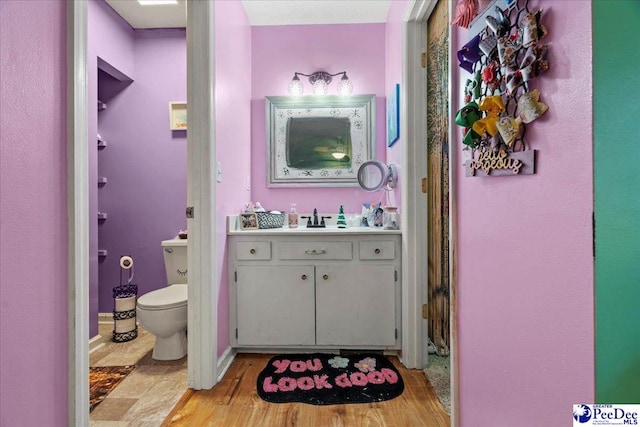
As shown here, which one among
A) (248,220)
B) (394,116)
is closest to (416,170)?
(394,116)

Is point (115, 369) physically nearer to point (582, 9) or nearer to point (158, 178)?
point (158, 178)

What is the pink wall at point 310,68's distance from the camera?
296 cm

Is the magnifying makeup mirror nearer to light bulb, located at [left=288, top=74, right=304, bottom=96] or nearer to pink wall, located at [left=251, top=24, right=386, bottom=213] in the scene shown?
pink wall, located at [left=251, top=24, right=386, bottom=213]

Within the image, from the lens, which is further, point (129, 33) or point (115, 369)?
point (129, 33)

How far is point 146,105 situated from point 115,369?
7.06 ft

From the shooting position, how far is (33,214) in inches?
38.3

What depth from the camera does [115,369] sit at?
2.16 m

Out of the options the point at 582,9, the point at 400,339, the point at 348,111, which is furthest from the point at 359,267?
the point at 582,9

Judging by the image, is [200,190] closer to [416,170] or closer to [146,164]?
[416,170]

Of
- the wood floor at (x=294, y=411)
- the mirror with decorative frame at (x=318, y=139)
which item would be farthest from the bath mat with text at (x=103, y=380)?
the mirror with decorative frame at (x=318, y=139)

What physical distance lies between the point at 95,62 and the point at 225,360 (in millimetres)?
2338

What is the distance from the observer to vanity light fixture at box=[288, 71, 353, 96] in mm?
2906

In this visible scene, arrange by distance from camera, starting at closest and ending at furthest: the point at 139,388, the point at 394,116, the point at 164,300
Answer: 1. the point at 139,388
2. the point at 164,300
3. the point at 394,116

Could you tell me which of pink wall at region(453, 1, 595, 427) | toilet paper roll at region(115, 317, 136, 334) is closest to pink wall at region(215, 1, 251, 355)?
toilet paper roll at region(115, 317, 136, 334)
